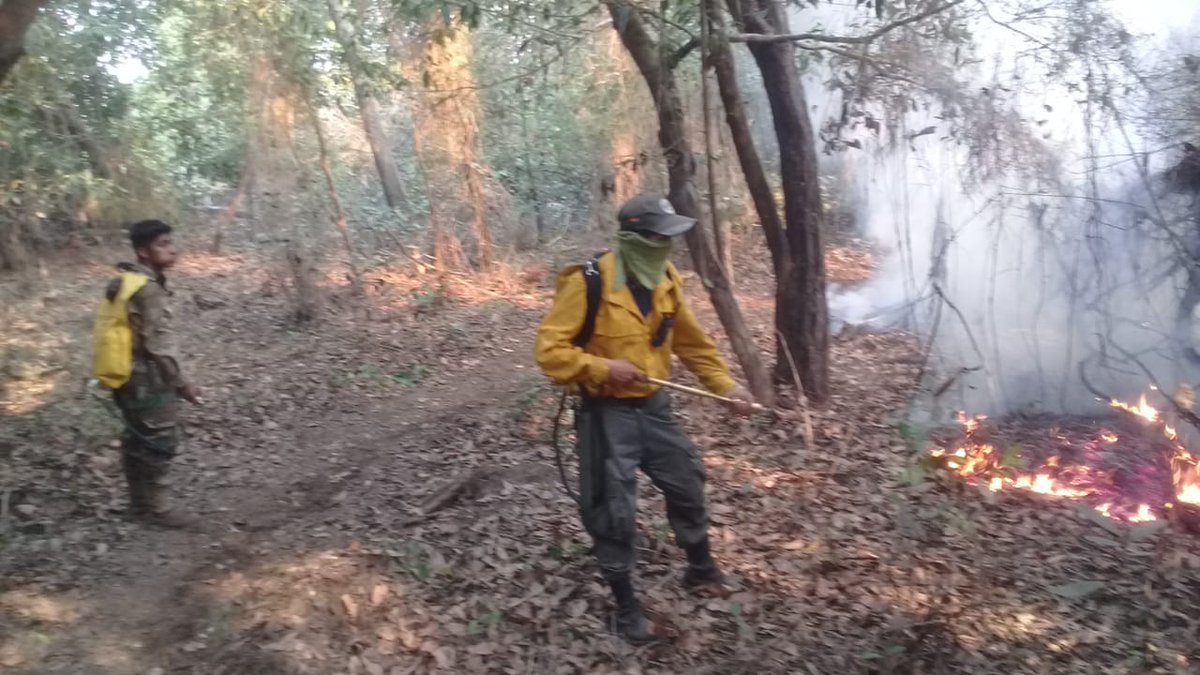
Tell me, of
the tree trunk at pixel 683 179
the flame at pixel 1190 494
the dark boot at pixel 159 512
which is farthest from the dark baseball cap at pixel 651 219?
the flame at pixel 1190 494

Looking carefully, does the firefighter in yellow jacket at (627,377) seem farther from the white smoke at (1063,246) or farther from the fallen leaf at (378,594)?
the white smoke at (1063,246)

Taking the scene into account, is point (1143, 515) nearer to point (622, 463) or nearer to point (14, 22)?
point (622, 463)

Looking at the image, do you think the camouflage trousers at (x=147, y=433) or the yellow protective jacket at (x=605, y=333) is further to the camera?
the camouflage trousers at (x=147, y=433)

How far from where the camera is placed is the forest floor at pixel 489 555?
4.59 m

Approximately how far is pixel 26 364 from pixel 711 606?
6834 mm

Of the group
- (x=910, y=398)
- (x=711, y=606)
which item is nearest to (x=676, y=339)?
(x=711, y=606)

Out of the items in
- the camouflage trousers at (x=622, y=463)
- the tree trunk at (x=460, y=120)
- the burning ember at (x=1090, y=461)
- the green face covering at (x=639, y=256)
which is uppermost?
the tree trunk at (x=460, y=120)

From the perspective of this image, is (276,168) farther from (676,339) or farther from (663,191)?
(676,339)

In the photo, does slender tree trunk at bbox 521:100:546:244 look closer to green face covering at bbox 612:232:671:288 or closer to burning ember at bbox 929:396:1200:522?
burning ember at bbox 929:396:1200:522

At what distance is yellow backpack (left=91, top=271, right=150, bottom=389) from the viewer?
5.31m

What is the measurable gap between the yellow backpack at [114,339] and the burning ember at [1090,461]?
5.37 m

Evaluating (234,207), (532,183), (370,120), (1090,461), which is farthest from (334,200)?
(1090,461)

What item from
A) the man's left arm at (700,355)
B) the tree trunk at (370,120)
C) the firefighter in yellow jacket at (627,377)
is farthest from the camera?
the tree trunk at (370,120)

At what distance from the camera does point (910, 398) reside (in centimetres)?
919
